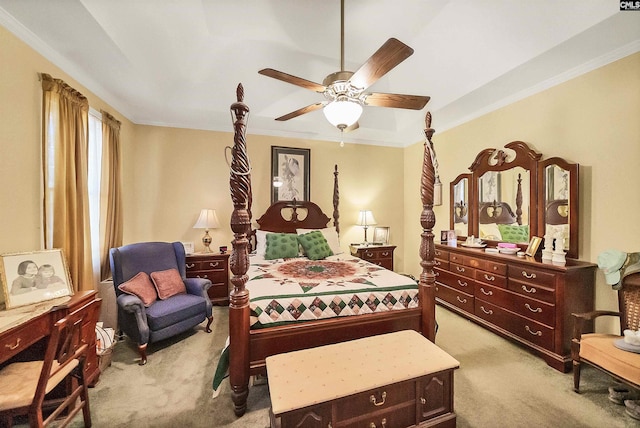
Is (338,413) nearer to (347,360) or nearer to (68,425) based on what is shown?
(347,360)

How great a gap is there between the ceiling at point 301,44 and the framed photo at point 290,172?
1017mm

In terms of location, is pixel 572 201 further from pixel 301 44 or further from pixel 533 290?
pixel 301 44

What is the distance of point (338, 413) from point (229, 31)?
3392mm

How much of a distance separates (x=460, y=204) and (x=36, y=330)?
15.8ft

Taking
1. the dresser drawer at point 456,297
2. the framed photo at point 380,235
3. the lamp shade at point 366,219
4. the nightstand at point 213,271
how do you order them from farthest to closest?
the framed photo at point 380,235 → the lamp shade at point 366,219 → the nightstand at point 213,271 → the dresser drawer at point 456,297

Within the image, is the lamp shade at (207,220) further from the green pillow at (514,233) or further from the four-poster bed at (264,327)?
the green pillow at (514,233)

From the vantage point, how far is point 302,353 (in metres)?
1.77

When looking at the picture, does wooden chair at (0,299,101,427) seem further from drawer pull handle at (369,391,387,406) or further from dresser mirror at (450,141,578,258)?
dresser mirror at (450,141,578,258)

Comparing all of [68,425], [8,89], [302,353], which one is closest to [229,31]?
[8,89]

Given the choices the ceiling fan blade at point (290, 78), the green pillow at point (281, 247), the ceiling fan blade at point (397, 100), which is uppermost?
the ceiling fan blade at point (290, 78)

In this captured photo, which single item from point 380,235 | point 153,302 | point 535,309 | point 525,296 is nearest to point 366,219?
point 380,235

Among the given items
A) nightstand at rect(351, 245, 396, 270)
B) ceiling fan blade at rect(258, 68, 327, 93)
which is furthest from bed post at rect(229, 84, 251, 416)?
nightstand at rect(351, 245, 396, 270)

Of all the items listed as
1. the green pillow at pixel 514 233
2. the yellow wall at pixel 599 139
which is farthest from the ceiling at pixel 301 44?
the green pillow at pixel 514 233

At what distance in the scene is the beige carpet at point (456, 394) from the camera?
182 cm
